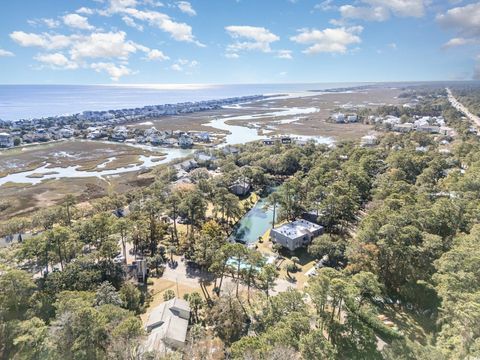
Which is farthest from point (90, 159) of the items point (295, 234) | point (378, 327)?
point (378, 327)

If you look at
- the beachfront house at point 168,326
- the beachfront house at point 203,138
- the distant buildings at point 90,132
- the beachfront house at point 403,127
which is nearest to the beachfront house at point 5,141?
the distant buildings at point 90,132

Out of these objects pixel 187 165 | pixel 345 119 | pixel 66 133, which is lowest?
pixel 187 165

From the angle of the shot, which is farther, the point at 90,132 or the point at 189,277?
the point at 90,132

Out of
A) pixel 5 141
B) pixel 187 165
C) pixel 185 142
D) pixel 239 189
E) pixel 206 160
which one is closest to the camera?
pixel 239 189

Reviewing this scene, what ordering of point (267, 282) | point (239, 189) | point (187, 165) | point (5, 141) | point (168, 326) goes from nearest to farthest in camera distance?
point (168, 326) < point (267, 282) < point (239, 189) < point (187, 165) < point (5, 141)

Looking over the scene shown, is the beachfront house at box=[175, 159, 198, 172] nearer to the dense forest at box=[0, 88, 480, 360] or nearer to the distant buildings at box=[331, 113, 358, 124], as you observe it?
the dense forest at box=[0, 88, 480, 360]

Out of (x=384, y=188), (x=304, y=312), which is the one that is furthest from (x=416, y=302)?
(x=384, y=188)

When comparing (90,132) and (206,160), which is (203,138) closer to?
(206,160)

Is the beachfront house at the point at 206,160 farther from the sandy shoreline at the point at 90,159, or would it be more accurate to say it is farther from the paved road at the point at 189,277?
the paved road at the point at 189,277
